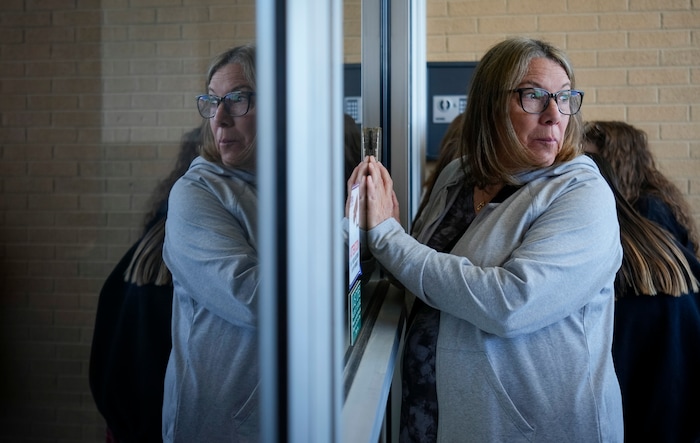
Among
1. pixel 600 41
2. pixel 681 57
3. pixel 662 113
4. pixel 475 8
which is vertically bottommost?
pixel 662 113

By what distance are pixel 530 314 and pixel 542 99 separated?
1.76ft

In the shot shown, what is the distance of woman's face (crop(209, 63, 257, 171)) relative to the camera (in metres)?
0.44

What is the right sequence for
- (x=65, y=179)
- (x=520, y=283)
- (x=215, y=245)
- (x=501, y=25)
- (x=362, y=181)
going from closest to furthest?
(x=65, y=179), (x=215, y=245), (x=520, y=283), (x=362, y=181), (x=501, y=25)

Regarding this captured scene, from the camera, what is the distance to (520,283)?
4.36ft

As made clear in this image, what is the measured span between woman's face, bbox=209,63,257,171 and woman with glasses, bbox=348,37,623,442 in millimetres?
822

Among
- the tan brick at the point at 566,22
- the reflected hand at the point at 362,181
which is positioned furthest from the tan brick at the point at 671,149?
the reflected hand at the point at 362,181

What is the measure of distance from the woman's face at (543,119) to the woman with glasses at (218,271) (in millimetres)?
1175

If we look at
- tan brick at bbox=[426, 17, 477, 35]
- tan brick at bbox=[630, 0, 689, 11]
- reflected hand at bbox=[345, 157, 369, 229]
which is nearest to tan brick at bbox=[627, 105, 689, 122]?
tan brick at bbox=[630, 0, 689, 11]

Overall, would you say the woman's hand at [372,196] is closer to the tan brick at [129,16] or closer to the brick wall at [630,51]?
the tan brick at [129,16]

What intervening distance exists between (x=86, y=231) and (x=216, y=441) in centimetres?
21

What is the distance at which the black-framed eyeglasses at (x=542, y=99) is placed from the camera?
159cm

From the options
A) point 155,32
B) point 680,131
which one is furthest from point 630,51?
point 155,32

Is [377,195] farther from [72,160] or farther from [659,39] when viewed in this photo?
[659,39]

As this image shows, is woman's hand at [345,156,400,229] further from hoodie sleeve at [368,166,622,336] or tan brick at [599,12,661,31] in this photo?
tan brick at [599,12,661,31]
